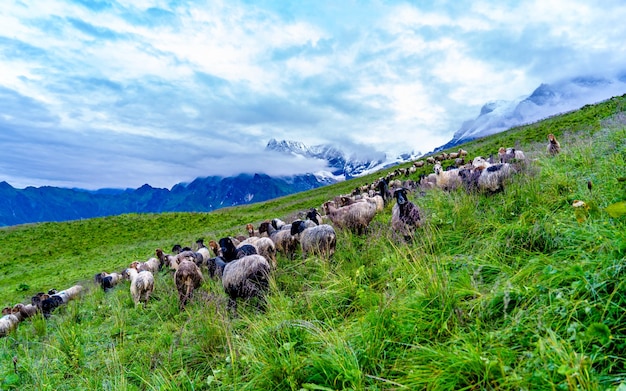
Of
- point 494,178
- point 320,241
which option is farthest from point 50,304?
point 494,178

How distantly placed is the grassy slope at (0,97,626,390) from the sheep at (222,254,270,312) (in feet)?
1.37

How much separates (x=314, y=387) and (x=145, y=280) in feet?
30.8

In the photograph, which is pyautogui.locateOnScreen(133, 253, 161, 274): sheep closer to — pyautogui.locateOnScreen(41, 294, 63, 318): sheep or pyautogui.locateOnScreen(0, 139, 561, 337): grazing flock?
pyautogui.locateOnScreen(0, 139, 561, 337): grazing flock

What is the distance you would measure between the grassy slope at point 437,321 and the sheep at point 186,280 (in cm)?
54

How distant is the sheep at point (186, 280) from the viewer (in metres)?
8.66

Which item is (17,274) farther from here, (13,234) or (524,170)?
(524,170)

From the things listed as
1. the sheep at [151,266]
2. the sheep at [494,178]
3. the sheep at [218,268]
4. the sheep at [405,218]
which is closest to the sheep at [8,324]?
the sheep at [151,266]

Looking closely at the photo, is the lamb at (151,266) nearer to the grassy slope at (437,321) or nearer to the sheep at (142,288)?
the sheep at (142,288)

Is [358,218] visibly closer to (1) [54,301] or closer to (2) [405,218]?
(2) [405,218]

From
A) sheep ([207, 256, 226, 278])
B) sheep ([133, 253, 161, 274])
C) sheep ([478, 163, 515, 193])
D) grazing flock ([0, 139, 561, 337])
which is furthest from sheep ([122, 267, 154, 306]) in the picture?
sheep ([478, 163, 515, 193])

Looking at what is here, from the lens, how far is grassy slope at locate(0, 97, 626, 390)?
8.45ft

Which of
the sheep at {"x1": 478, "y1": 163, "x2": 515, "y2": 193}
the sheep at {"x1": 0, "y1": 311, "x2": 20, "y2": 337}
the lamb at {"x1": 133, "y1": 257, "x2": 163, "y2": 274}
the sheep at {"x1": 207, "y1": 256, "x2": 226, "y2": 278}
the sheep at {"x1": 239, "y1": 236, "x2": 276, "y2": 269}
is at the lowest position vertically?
the sheep at {"x1": 0, "y1": 311, "x2": 20, "y2": 337}

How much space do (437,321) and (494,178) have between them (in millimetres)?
6631

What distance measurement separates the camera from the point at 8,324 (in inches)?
445
